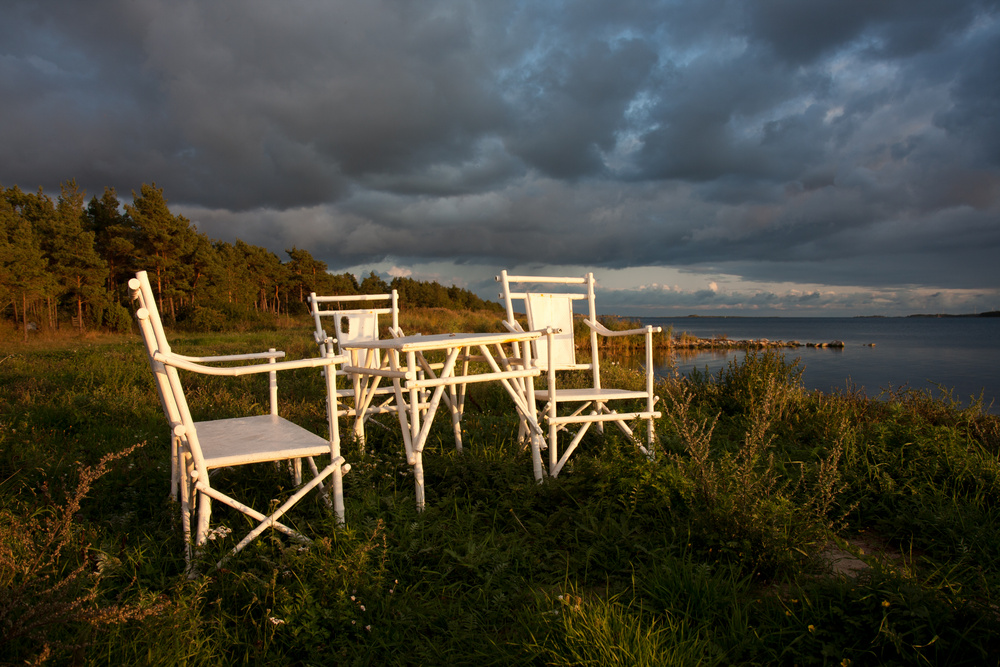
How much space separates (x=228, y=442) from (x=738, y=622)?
6.66 feet

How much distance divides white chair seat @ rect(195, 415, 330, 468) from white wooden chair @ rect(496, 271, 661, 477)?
1464mm

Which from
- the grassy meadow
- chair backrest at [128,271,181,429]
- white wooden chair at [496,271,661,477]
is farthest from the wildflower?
white wooden chair at [496,271,661,477]

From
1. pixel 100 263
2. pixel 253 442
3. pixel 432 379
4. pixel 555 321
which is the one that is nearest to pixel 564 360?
pixel 555 321

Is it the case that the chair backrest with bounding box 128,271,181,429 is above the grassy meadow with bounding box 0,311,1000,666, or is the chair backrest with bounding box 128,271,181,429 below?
above

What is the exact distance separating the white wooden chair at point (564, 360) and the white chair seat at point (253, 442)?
1.46 meters

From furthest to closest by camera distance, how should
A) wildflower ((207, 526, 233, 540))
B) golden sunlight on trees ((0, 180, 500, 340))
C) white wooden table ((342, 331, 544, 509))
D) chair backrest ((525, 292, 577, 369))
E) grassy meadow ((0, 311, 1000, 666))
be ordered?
1. golden sunlight on trees ((0, 180, 500, 340))
2. chair backrest ((525, 292, 577, 369))
3. white wooden table ((342, 331, 544, 509))
4. wildflower ((207, 526, 233, 540))
5. grassy meadow ((0, 311, 1000, 666))

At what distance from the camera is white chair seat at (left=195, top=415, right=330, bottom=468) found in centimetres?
202

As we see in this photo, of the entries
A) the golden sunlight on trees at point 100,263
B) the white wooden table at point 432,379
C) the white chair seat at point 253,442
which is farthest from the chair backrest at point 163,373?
the golden sunlight on trees at point 100,263

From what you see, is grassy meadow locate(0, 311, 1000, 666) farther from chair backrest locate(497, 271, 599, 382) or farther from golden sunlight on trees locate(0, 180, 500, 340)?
golden sunlight on trees locate(0, 180, 500, 340)

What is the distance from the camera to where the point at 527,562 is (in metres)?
2.29

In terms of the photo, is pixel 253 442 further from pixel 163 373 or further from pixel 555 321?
pixel 555 321

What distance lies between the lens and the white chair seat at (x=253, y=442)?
2016 mm

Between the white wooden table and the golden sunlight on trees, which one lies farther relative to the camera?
the golden sunlight on trees

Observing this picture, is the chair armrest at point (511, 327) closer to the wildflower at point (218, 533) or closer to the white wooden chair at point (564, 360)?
the white wooden chair at point (564, 360)
